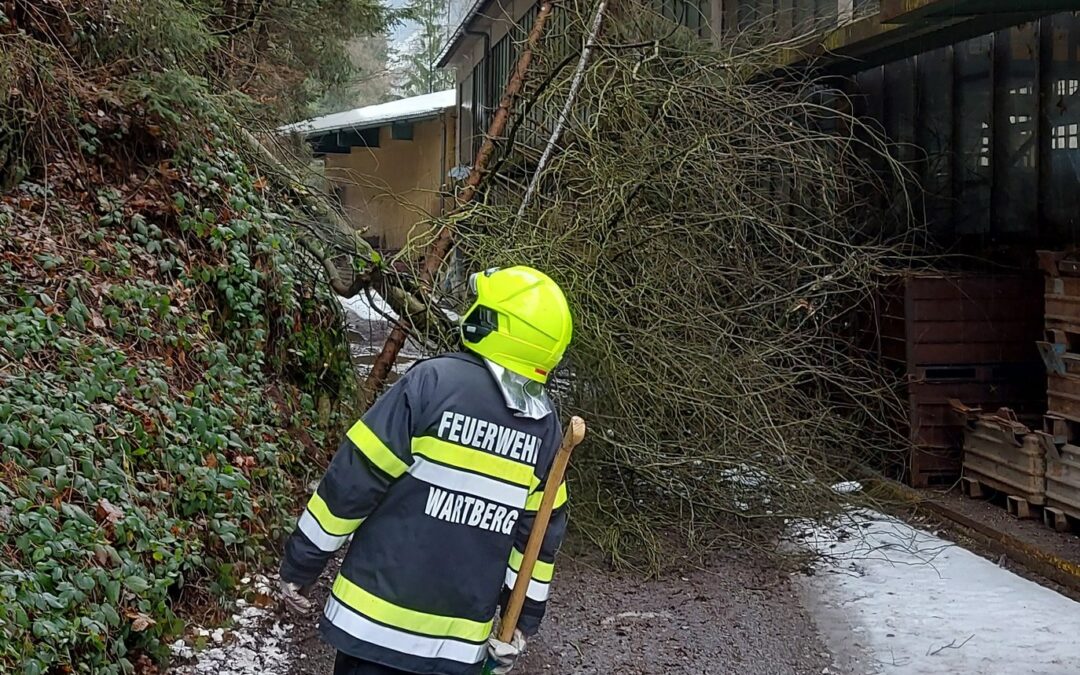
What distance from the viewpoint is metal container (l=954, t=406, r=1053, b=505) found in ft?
23.1

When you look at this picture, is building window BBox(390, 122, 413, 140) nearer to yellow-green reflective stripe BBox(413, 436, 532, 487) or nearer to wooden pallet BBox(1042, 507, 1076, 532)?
wooden pallet BBox(1042, 507, 1076, 532)

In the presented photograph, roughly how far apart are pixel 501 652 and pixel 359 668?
1.51ft

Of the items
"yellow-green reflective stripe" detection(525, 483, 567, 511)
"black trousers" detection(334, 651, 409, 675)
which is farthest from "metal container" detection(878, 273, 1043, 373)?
"black trousers" detection(334, 651, 409, 675)

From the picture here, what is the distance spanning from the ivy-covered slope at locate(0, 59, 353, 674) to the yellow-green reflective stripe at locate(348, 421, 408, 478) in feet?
4.89

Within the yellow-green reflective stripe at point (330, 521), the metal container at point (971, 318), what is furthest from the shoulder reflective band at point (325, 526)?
the metal container at point (971, 318)

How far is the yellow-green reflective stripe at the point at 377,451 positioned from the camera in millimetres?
3014

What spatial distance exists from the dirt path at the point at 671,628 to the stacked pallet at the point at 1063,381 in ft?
6.07

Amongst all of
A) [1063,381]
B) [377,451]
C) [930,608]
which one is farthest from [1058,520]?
[377,451]

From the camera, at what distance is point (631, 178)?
6590 millimetres

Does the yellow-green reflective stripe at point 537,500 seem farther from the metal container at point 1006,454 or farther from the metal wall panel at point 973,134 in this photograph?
the metal wall panel at point 973,134

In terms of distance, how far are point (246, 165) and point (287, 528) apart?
307cm

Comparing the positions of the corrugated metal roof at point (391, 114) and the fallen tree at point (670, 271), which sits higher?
the corrugated metal roof at point (391, 114)

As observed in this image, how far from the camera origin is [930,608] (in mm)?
6012

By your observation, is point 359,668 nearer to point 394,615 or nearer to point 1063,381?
point 394,615
